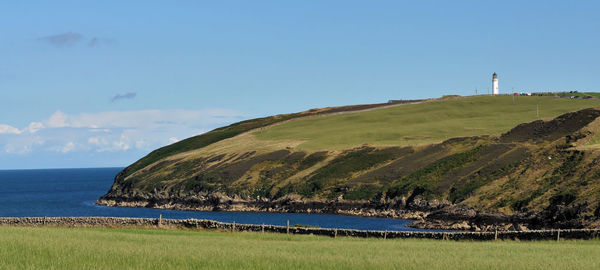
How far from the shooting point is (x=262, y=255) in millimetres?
37875

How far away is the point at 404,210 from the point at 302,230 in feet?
148

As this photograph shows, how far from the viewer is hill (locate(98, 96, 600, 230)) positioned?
283 feet

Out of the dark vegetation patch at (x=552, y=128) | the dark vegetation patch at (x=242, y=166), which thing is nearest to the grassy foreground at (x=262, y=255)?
the dark vegetation patch at (x=552, y=128)

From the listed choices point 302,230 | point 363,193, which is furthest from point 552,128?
point 302,230

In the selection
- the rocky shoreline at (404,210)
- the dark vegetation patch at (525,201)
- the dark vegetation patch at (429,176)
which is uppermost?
the dark vegetation patch at (429,176)

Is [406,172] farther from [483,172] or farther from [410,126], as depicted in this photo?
[410,126]

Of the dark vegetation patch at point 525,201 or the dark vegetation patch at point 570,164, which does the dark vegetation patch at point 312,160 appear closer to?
the dark vegetation patch at point 570,164

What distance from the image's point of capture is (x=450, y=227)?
8625 cm

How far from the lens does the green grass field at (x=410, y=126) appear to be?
150 m

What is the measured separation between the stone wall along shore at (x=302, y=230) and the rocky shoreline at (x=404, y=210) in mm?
18243

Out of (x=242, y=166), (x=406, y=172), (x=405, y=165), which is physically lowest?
(x=406, y=172)

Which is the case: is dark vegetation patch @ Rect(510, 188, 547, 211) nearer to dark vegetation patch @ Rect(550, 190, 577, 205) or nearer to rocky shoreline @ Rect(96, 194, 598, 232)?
rocky shoreline @ Rect(96, 194, 598, 232)

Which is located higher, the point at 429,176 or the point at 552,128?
the point at 552,128

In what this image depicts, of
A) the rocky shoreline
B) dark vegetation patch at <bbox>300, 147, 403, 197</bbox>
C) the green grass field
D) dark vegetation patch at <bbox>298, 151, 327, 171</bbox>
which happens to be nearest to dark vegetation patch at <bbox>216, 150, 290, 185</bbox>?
dark vegetation patch at <bbox>298, 151, 327, 171</bbox>
